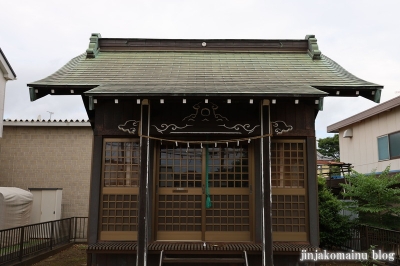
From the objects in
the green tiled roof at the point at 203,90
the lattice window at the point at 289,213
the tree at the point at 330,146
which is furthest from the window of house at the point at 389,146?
the tree at the point at 330,146

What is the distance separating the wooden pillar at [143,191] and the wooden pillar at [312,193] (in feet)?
11.0

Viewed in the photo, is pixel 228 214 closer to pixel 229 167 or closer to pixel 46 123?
pixel 229 167

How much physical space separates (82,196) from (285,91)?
34.1 feet

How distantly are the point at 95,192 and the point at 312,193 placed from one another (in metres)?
4.51

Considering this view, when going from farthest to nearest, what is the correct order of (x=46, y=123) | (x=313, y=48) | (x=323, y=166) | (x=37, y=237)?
(x=323, y=166) < (x=46, y=123) < (x=37, y=237) < (x=313, y=48)

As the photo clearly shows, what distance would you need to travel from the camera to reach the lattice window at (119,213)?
7.60 m

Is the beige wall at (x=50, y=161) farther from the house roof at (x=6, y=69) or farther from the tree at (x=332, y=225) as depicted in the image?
the tree at (x=332, y=225)

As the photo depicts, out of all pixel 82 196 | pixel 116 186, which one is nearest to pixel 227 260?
pixel 116 186

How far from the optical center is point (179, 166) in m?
7.88

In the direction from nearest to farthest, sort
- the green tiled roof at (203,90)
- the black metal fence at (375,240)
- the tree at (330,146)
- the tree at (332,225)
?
1. the green tiled roof at (203,90)
2. the black metal fence at (375,240)
3. the tree at (332,225)
4. the tree at (330,146)

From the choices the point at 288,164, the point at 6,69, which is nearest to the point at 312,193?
the point at 288,164

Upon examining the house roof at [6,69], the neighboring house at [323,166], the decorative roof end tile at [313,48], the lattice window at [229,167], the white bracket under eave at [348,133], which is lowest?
the lattice window at [229,167]

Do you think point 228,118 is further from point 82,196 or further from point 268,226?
point 82,196

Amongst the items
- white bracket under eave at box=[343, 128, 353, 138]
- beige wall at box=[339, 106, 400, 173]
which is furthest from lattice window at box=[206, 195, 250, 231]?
white bracket under eave at box=[343, 128, 353, 138]
